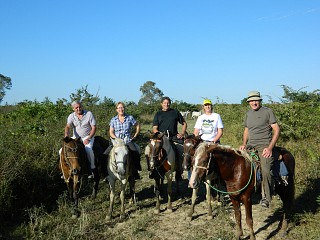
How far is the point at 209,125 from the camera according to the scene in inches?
260

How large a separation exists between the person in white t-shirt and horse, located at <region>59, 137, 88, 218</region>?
2.68 meters

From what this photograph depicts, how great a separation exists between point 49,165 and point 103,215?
2.16 meters

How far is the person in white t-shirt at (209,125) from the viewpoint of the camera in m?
6.57

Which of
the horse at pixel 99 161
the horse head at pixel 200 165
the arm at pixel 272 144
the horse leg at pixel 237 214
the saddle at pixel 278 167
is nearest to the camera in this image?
the horse head at pixel 200 165

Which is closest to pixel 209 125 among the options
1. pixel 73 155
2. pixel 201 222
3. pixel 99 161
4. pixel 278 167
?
pixel 278 167

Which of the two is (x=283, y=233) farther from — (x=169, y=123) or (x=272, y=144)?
(x=169, y=123)

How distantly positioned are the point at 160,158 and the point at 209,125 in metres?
1.37

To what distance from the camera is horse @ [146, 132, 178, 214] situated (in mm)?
6316

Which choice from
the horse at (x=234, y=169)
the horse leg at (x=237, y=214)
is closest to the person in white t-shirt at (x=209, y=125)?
the horse at (x=234, y=169)

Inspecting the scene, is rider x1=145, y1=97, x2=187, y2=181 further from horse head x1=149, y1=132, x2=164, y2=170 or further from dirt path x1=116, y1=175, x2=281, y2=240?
dirt path x1=116, y1=175, x2=281, y2=240

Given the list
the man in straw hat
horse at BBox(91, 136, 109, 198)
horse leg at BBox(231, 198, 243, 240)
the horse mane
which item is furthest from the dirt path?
the horse mane

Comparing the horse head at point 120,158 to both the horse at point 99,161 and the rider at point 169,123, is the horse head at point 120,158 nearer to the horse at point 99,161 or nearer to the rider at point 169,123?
the horse at point 99,161

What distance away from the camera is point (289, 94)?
11.0 meters

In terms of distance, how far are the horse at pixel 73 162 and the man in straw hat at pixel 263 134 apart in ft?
11.7
